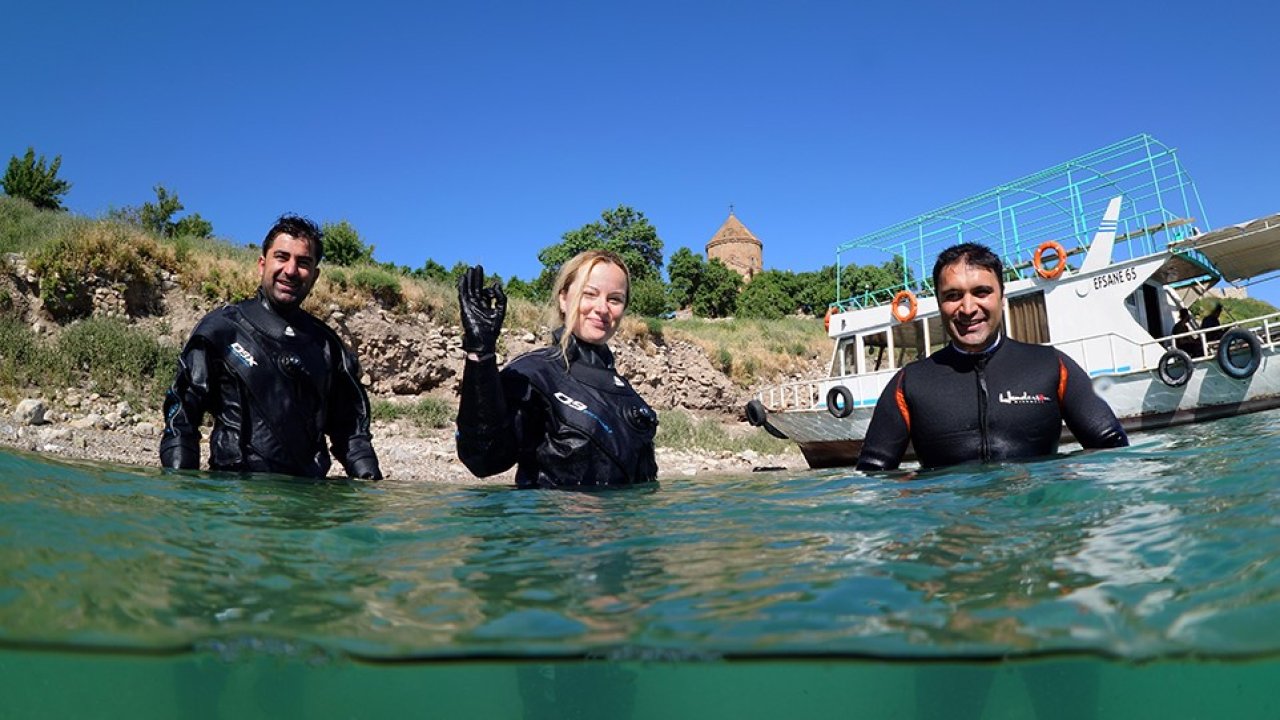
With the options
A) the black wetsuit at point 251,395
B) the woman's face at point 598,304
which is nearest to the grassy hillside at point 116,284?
the black wetsuit at point 251,395

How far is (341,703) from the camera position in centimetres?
310

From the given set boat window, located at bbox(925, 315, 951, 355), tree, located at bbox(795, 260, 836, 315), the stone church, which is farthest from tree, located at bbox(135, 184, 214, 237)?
the stone church

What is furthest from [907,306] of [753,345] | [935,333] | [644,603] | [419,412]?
[753,345]

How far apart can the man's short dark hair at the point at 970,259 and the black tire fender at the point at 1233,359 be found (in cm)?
811

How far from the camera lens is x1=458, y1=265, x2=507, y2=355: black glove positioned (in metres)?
3.30

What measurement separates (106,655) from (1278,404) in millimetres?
12079

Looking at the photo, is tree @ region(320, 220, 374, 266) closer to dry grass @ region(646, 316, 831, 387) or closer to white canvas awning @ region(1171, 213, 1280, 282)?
dry grass @ region(646, 316, 831, 387)

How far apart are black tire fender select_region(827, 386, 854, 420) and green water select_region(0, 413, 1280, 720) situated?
8497mm

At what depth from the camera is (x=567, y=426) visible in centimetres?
371

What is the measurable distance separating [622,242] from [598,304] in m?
44.9

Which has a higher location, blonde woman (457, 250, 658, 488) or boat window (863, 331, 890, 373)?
boat window (863, 331, 890, 373)

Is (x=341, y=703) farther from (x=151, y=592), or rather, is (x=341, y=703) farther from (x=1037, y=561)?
(x=1037, y=561)

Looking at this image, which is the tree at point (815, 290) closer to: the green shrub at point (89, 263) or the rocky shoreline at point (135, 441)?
the rocky shoreline at point (135, 441)

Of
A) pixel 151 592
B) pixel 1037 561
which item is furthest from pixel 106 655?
pixel 1037 561
